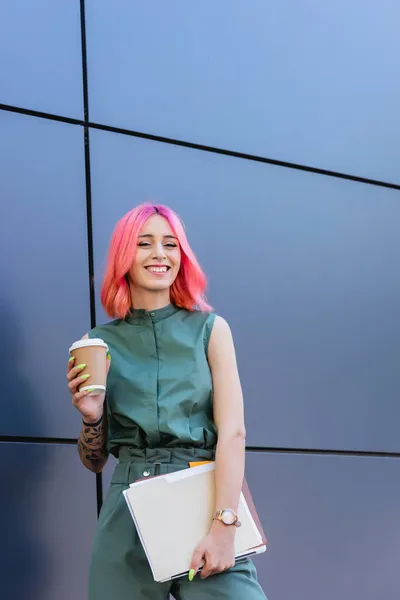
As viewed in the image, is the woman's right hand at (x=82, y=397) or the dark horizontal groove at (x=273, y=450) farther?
the dark horizontal groove at (x=273, y=450)

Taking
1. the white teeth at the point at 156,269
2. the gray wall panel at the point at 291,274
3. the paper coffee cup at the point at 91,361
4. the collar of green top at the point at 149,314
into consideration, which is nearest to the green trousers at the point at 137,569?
the paper coffee cup at the point at 91,361

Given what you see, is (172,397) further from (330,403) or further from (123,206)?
(330,403)

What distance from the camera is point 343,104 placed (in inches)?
143

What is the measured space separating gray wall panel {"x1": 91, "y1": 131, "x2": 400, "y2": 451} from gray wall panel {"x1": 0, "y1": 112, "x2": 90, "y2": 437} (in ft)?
0.34

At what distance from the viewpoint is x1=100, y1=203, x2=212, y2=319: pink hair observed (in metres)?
2.00

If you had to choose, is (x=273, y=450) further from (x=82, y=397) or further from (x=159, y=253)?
(x=82, y=397)

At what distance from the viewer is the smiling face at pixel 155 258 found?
6.53 feet

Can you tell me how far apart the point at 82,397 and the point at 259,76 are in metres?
2.14

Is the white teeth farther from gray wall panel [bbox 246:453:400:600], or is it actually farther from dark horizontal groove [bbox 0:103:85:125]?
gray wall panel [bbox 246:453:400:600]

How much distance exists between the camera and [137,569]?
1.74 metres

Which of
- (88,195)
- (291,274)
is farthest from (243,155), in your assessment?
(88,195)

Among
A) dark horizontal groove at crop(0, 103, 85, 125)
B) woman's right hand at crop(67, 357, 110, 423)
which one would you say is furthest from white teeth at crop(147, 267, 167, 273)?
dark horizontal groove at crop(0, 103, 85, 125)

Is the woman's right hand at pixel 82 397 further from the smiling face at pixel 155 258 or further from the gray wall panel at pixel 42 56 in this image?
the gray wall panel at pixel 42 56

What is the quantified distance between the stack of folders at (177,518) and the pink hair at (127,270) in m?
0.48
